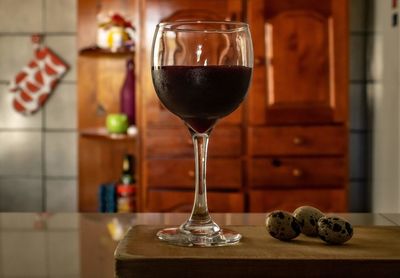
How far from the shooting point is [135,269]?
0.58 meters

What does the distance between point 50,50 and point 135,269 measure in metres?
2.91

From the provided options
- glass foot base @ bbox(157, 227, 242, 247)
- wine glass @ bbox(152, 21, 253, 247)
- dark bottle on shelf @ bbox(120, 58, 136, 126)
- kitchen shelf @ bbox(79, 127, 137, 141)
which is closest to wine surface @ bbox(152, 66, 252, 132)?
wine glass @ bbox(152, 21, 253, 247)

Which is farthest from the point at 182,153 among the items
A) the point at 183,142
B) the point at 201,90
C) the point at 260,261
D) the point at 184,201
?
the point at 260,261

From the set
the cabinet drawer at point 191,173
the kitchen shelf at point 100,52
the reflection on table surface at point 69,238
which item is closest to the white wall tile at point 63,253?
the reflection on table surface at point 69,238

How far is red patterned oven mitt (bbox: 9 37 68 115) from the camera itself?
132 inches

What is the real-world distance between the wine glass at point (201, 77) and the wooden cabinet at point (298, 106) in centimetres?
197

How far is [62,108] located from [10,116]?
0.86 feet

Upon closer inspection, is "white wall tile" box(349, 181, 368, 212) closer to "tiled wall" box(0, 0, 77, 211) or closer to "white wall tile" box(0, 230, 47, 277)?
"tiled wall" box(0, 0, 77, 211)

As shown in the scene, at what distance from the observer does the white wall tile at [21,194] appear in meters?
3.39

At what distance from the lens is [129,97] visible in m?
3.08

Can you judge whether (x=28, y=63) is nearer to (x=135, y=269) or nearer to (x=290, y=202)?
(x=290, y=202)

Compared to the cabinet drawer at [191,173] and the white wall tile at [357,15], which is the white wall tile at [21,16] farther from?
the white wall tile at [357,15]

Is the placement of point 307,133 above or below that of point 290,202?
above

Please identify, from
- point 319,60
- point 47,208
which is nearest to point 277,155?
point 319,60
